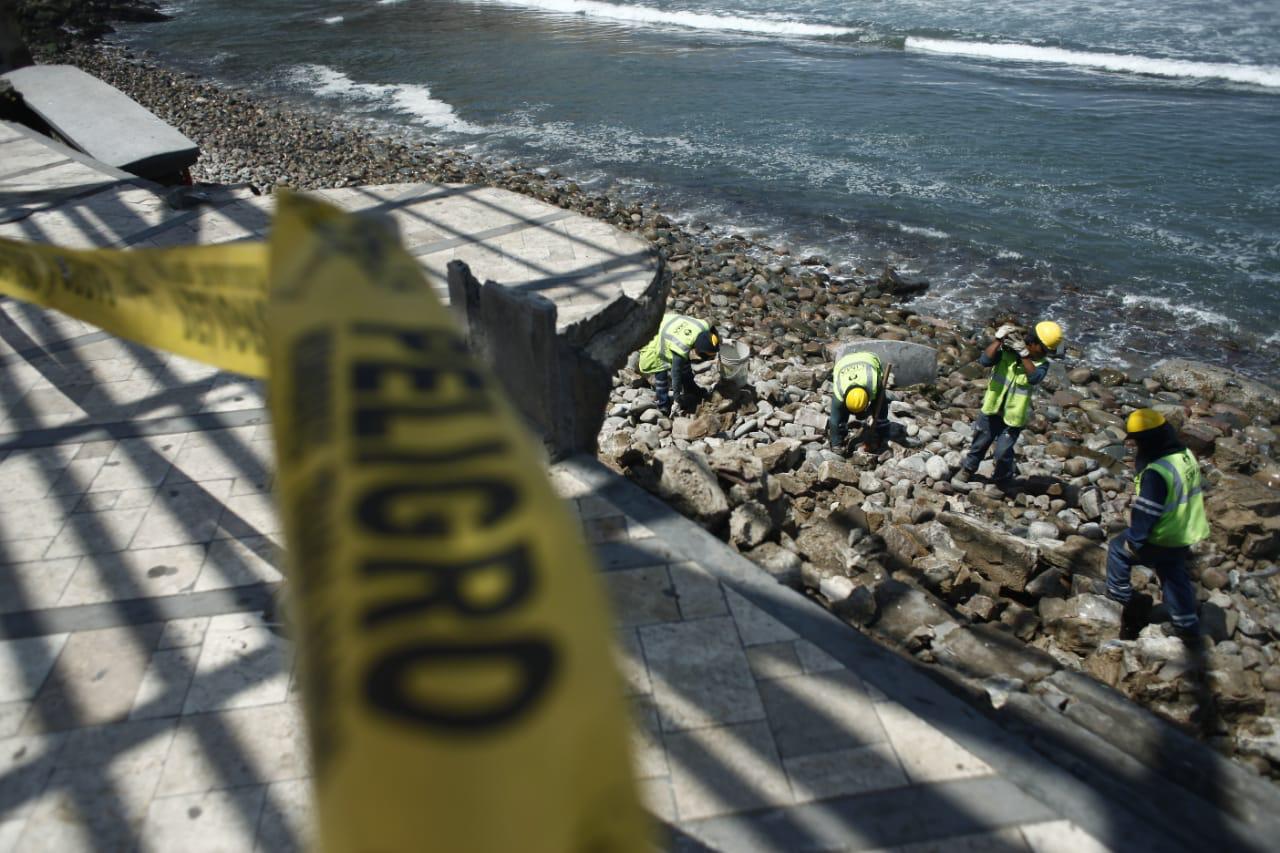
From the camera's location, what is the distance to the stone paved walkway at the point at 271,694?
3.31 metres

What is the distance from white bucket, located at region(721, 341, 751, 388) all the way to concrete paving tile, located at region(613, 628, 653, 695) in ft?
18.3

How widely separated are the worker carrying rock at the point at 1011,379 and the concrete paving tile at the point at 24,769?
7.12m

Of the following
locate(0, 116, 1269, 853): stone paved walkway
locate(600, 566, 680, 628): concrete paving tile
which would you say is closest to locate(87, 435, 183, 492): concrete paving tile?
locate(0, 116, 1269, 853): stone paved walkway

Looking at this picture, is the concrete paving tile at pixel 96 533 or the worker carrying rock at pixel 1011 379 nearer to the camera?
the concrete paving tile at pixel 96 533

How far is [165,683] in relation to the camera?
3.92 m

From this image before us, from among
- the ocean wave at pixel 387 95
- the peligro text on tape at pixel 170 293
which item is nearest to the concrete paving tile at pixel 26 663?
the peligro text on tape at pixel 170 293

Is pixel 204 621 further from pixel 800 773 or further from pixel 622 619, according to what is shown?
pixel 800 773

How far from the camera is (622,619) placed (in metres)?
4.27

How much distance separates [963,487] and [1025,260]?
718cm

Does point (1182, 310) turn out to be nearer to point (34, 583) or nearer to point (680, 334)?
point (680, 334)

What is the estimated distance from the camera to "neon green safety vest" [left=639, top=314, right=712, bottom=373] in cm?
862

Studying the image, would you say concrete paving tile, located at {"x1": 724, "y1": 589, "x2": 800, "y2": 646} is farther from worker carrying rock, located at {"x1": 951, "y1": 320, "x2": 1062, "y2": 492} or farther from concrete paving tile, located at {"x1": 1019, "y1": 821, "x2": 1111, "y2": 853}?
worker carrying rock, located at {"x1": 951, "y1": 320, "x2": 1062, "y2": 492}

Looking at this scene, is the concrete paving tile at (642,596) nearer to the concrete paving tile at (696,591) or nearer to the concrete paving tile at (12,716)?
the concrete paving tile at (696,591)

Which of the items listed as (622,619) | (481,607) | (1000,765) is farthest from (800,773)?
(481,607)
